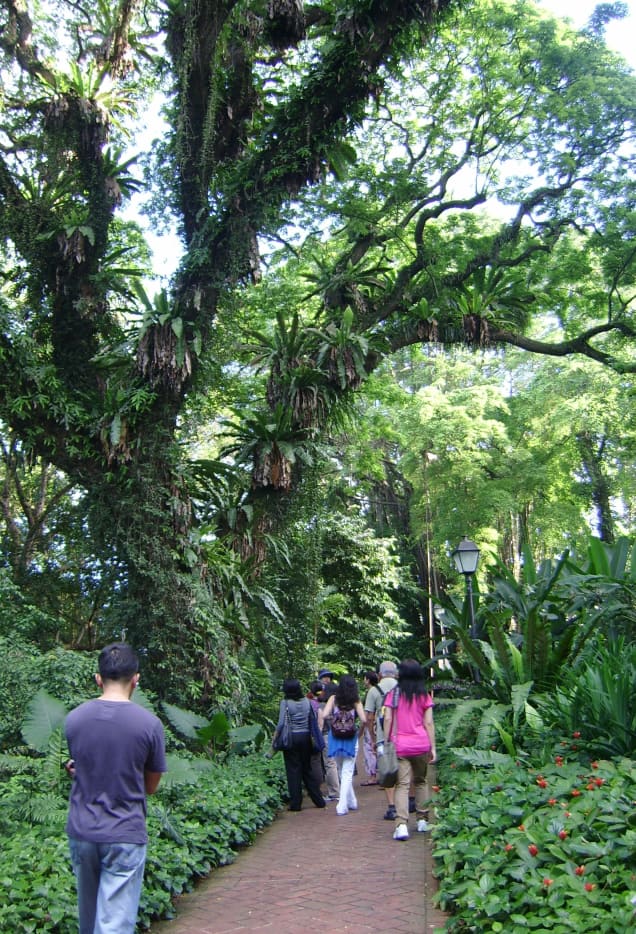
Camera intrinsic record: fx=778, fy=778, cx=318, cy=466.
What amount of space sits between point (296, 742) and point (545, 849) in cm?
465

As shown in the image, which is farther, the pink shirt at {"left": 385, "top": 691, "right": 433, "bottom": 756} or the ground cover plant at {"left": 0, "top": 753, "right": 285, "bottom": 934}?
the pink shirt at {"left": 385, "top": 691, "right": 433, "bottom": 756}

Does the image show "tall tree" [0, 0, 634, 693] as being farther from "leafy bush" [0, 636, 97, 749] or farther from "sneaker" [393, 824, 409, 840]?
"sneaker" [393, 824, 409, 840]

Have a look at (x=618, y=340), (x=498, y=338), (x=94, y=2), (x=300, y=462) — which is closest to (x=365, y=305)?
(x=498, y=338)

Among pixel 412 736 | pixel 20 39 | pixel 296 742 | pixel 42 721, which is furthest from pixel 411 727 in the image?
pixel 20 39

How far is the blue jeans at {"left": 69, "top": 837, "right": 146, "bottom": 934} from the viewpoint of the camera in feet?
10.3

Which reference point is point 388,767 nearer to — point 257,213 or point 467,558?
point 467,558

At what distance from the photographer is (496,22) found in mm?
14328

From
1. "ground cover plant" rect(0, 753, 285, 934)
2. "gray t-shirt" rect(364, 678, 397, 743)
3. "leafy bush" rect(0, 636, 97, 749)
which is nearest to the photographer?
"ground cover plant" rect(0, 753, 285, 934)

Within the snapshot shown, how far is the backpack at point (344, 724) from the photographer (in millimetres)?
8703

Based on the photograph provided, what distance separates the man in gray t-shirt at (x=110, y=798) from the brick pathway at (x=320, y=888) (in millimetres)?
1801

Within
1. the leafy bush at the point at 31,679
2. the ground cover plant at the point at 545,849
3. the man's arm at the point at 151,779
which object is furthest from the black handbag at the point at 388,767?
the man's arm at the point at 151,779

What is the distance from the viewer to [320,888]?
5.51 meters

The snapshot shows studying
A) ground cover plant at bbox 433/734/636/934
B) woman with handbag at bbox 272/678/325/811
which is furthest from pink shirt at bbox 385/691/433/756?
woman with handbag at bbox 272/678/325/811

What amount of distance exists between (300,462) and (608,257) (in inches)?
277
